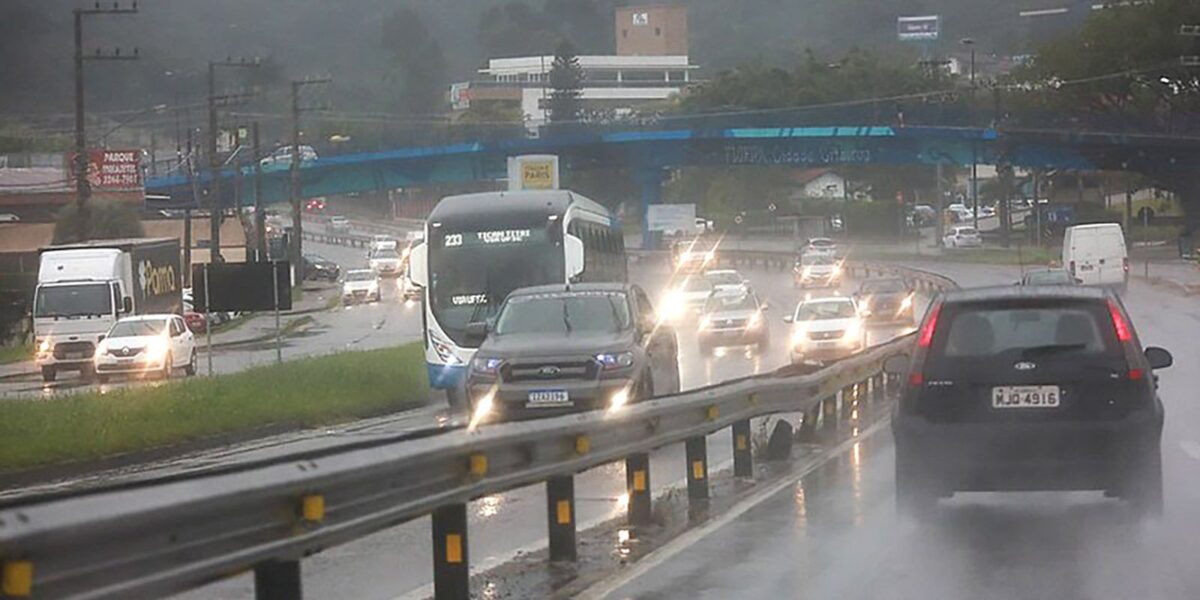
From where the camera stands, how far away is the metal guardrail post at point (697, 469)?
637 inches

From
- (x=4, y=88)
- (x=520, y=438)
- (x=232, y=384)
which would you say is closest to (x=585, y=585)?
(x=520, y=438)

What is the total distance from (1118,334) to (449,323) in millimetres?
19848

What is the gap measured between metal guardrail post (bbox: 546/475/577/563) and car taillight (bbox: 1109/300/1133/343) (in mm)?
3902

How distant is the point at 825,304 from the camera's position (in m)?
44.4

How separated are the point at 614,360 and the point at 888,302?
34606mm

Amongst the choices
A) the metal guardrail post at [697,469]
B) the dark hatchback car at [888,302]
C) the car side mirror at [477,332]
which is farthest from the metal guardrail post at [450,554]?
the dark hatchback car at [888,302]

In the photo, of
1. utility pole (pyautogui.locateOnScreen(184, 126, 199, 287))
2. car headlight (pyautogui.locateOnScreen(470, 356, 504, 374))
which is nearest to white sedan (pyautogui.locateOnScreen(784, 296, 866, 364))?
car headlight (pyautogui.locateOnScreen(470, 356, 504, 374))

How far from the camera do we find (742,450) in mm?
18141

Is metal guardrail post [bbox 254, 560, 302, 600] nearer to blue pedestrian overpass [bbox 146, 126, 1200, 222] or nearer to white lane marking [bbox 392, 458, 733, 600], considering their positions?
white lane marking [bbox 392, 458, 733, 600]

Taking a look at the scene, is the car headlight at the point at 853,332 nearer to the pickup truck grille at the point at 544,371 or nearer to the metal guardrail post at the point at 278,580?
the pickup truck grille at the point at 544,371

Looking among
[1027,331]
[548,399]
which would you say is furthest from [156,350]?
[1027,331]

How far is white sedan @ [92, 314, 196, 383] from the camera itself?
44219 millimetres

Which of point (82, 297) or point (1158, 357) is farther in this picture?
point (82, 297)

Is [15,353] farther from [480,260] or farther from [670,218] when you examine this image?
[670,218]
